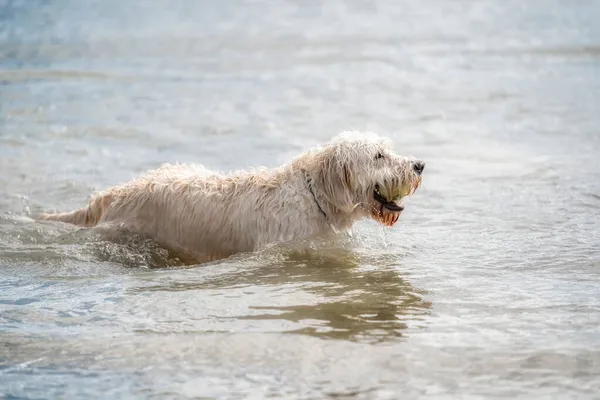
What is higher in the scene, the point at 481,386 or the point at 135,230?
the point at 135,230

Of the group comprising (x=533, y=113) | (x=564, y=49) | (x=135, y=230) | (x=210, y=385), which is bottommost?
(x=210, y=385)

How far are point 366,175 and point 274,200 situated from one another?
2.74 ft

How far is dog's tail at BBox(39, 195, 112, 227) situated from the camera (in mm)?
9219

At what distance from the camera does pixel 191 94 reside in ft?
59.7

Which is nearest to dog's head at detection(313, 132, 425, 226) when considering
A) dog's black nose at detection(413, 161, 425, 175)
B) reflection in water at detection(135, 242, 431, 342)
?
dog's black nose at detection(413, 161, 425, 175)

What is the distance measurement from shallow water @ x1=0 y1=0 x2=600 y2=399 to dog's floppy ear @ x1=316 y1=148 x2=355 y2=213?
431 millimetres

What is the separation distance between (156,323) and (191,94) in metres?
11.5

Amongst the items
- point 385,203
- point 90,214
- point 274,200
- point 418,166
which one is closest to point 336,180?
point 385,203

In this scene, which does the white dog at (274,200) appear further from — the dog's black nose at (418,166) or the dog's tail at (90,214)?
the dog's tail at (90,214)

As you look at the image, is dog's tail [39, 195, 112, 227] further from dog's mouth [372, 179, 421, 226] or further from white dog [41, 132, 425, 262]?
dog's mouth [372, 179, 421, 226]

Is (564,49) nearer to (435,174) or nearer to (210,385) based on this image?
(435,174)

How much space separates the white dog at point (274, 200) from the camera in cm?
828

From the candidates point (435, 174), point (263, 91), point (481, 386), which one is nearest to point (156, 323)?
point (481, 386)

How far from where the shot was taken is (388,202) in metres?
8.39
